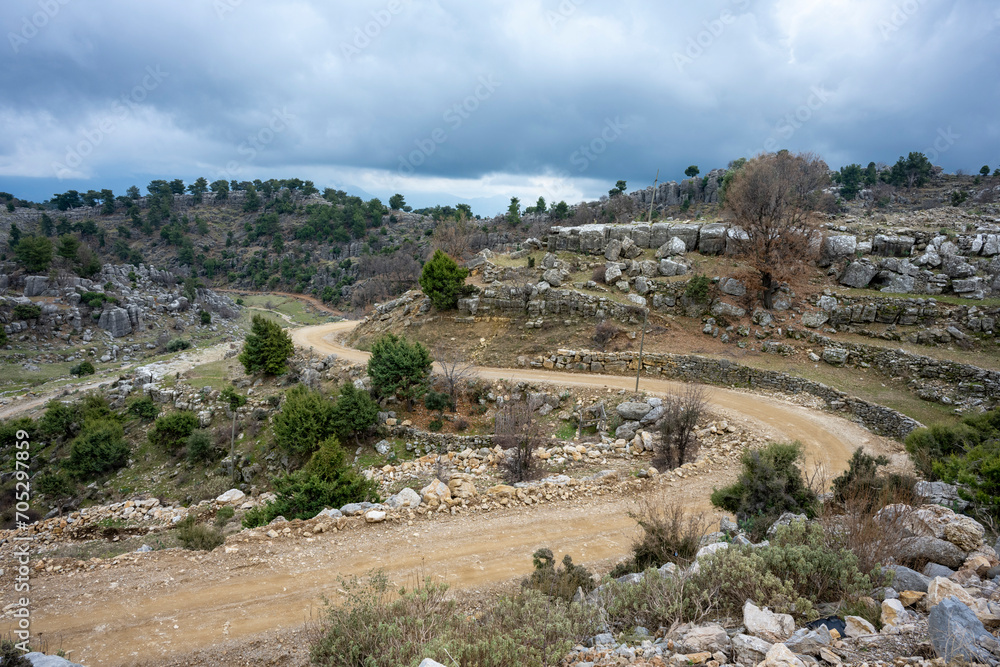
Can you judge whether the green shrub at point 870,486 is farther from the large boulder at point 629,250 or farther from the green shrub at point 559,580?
the large boulder at point 629,250

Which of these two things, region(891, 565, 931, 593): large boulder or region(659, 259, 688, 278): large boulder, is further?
region(659, 259, 688, 278): large boulder

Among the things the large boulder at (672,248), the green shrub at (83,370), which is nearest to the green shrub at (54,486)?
the green shrub at (83,370)

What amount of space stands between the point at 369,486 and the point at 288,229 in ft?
337

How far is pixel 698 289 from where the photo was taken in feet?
87.4

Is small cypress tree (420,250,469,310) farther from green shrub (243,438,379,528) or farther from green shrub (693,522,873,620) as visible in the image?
green shrub (693,522,873,620)

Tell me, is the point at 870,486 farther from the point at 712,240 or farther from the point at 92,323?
the point at 92,323

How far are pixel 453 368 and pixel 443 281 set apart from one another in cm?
1020

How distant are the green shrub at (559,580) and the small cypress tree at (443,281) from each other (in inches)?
973

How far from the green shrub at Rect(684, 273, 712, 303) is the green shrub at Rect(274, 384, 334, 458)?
21503 millimetres

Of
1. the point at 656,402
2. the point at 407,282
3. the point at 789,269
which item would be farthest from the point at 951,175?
the point at 407,282

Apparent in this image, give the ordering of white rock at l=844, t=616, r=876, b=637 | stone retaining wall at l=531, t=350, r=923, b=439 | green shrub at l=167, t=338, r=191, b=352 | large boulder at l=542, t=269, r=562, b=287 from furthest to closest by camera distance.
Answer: green shrub at l=167, t=338, r=191, b=352
large boulder at l=542, t=269, r=562, b=287
stone retaining wall at l=531, t=350, r=923, b=439
white rock at l=844, t=616, r=876, b=637

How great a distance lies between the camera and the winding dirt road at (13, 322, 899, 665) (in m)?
6.46

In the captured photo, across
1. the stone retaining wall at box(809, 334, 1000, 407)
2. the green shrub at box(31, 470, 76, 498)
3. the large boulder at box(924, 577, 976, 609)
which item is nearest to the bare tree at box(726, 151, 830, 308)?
the stone retaining wall at box(809, 334, 1000, 407)

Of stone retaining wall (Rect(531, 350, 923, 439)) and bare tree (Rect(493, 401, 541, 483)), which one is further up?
stone retaining wall (Rect(531, 350, 923, 439))
